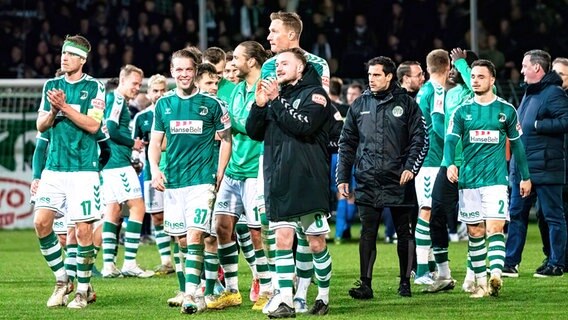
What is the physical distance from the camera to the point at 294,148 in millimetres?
9742

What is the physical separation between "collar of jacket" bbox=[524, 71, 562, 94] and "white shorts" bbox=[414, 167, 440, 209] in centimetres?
156

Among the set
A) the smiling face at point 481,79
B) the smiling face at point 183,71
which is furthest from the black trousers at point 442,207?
the smiling face at point 183,71

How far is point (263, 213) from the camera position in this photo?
10.5 meters

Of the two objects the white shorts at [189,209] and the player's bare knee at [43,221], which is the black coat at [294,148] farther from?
the player's bare knee at [43,221]

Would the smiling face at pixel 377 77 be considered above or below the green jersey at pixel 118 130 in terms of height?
above

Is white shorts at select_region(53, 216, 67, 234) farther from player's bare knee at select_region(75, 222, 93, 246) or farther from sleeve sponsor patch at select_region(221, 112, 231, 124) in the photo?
sleeve sponsor patch at select_region(221, 112, 231, 124)

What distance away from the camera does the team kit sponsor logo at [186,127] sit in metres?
10.2

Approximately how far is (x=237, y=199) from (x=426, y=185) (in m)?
2.62

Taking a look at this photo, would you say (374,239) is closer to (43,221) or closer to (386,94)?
(386,94)

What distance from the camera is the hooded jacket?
13.3 m

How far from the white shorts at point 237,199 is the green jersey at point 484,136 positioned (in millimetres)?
1980

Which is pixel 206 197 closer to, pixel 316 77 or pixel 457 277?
pixel 316 77

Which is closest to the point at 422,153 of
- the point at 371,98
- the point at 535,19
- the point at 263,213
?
the point at 371,98

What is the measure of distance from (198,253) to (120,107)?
3970 mm
